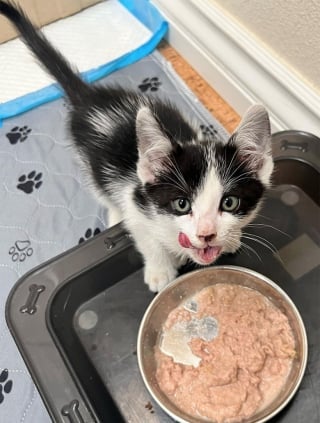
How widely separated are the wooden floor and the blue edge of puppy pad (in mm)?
70

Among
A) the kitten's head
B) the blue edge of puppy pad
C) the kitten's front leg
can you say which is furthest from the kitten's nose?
the blue edge of puppy pad

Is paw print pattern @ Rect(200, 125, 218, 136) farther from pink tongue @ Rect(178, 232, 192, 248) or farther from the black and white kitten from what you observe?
pink tongue @ Rect(178, 232, 192, 248)

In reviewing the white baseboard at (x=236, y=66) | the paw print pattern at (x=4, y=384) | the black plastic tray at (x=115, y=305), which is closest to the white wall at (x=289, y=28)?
the white baseboard at (x=236, y=66)

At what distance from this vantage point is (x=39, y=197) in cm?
153

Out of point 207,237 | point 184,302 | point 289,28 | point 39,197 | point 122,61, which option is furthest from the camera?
point 122,61

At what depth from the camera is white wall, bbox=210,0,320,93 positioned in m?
1.25

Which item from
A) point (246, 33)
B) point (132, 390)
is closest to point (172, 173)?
point (132, 390)

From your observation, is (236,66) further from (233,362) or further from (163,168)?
(233,362)

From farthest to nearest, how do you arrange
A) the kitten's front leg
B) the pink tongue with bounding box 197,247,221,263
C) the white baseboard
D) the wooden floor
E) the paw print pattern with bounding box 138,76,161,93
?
the paw print pattern with bounding box 138,76,161,93, the wooden floor, the white baseboard, the kitten's front leg, the pink tongue with bounding box 197,247,221,263

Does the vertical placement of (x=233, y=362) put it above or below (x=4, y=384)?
below

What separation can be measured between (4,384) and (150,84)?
1109mm

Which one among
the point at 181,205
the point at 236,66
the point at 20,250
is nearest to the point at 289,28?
the point at 236,66

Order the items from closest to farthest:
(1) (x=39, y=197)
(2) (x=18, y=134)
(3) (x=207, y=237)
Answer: (3) (x=207, y=237) < (1) (x=39, y=197) < (2) (x=18, y=134)

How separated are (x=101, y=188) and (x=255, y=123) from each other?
1.70ft
